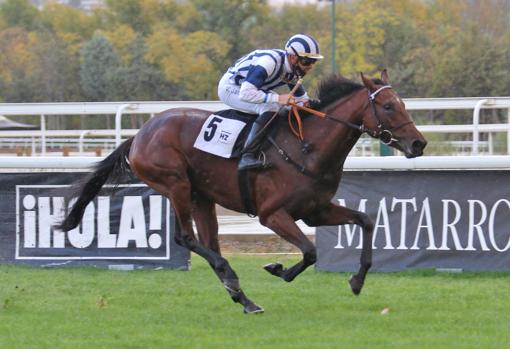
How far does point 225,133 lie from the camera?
7.96 m

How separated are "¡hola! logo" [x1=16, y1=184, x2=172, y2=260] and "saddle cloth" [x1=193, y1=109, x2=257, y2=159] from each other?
184cm

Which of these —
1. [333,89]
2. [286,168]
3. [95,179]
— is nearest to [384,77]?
[333,89]

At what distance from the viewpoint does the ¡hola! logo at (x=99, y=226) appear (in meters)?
9.86

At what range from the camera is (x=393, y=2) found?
5362 cm

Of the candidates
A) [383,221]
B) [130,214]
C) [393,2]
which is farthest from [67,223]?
[393,2]

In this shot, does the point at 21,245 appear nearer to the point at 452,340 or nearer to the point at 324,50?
the point at 452,340

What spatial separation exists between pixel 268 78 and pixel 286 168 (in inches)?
26.9

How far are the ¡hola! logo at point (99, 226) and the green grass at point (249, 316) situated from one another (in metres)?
0.24

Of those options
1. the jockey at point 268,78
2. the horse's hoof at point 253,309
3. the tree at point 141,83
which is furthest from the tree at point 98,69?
the horse's hoof at point 253,309

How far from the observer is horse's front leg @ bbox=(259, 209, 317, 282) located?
24.3 feet

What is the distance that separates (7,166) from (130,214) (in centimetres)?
139

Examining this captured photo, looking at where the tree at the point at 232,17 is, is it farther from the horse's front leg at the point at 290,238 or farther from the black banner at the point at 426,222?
the horse's front leg at the point at 290,238

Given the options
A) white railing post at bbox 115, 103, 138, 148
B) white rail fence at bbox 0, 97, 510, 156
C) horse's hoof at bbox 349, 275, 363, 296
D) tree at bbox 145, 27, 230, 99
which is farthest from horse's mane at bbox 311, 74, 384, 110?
tree at bbox 145, 27, 230, 99

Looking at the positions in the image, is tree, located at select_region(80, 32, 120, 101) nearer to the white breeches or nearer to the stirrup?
the white breeches
